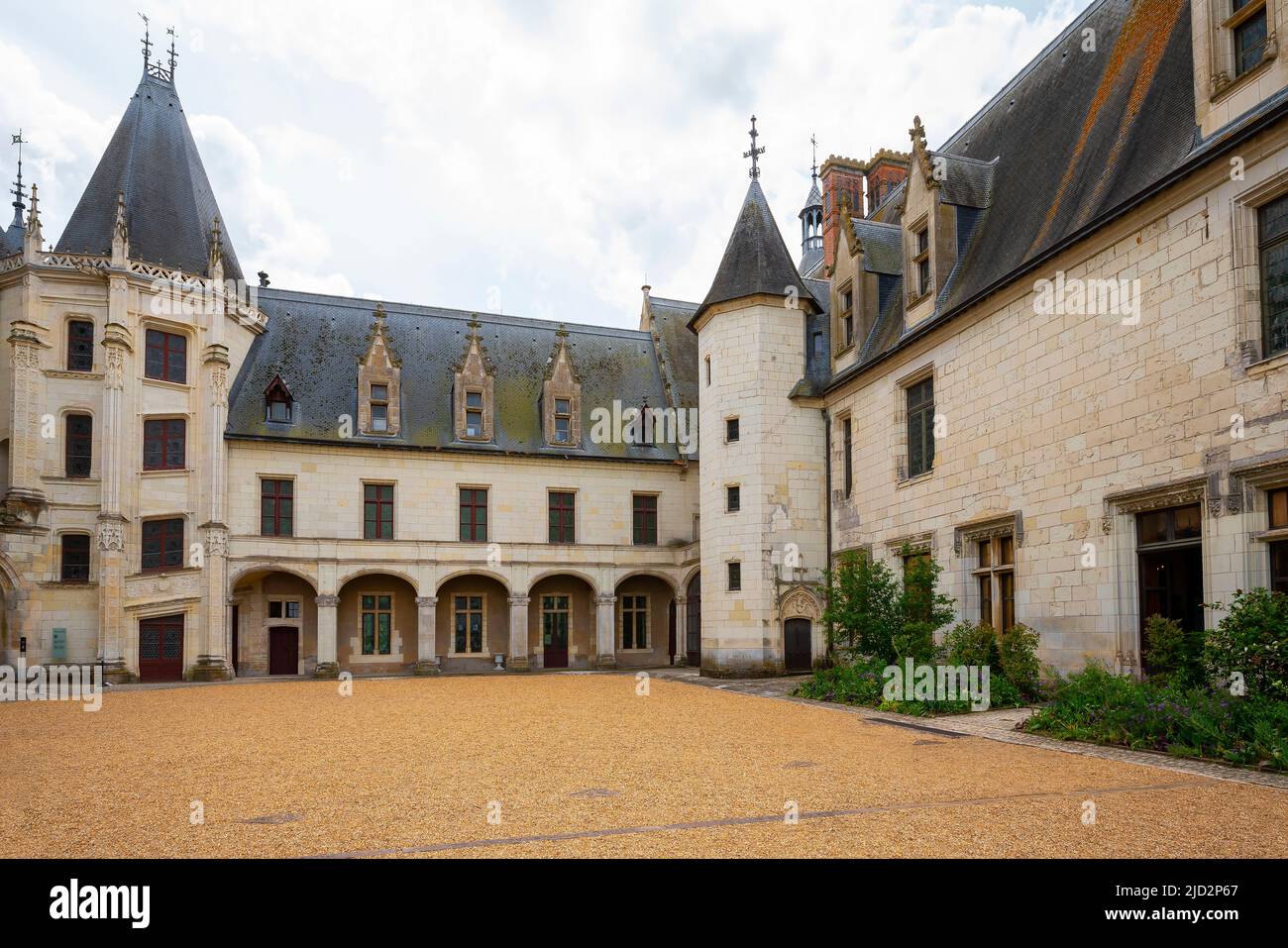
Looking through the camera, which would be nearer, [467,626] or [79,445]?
Result: [79,445]

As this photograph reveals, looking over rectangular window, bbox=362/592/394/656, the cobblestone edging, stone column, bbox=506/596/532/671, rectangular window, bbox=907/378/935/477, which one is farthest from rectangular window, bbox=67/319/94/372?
rectangular window, bbox=907/378/935/477

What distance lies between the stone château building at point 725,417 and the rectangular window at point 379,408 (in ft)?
0.38

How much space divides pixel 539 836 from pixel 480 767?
122 inches

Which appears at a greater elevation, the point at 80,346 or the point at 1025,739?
the point at 80,346

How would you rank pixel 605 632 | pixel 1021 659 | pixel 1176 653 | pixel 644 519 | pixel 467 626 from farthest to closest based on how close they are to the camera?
pixel 644 519, pixel 605 632, pixel 467 626, pixel 1021 659, pixel 1176 653

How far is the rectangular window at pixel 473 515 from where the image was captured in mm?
28172

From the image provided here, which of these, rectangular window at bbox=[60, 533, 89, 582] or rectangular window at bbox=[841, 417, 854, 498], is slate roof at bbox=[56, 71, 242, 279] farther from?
rectangular window at bbox=[841, 417, 854, 498]

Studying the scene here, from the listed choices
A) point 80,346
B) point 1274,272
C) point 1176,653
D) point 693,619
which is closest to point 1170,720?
point 1176,653

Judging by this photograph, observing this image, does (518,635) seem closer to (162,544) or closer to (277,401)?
(277,401)

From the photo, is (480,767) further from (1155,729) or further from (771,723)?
(1155,729)

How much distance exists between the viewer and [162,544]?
79.9 feet

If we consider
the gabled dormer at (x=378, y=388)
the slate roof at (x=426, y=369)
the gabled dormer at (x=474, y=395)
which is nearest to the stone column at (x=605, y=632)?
the slate roof at (x=426, y=369)

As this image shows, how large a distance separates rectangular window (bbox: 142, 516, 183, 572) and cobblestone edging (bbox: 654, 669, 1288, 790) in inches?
635

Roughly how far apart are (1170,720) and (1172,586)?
3.52 meters
